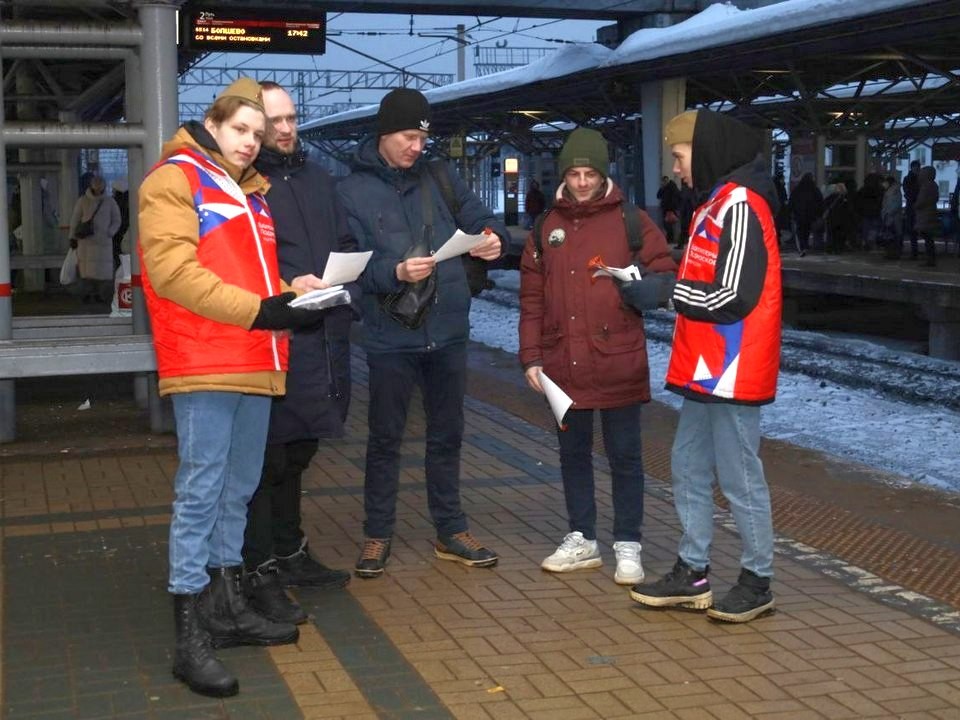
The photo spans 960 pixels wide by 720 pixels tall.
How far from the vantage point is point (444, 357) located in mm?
5531

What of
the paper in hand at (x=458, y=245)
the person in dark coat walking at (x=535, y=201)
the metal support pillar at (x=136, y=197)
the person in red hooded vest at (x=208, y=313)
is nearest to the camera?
the person in red hooded vest at (x=208, y=313)

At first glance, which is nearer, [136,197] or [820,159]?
[136,197]

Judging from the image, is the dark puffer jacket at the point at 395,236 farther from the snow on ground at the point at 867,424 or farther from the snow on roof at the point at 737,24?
the snow on roof at the point at 737,24

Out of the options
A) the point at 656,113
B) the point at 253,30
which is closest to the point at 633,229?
the point at 253,30

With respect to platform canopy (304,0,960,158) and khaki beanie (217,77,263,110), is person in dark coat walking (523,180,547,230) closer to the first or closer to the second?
platform canopy (304,0,960,158)

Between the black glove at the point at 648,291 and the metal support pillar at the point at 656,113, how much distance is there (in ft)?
69.9

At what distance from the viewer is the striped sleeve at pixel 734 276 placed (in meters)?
4.70

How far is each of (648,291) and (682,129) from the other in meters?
0.56

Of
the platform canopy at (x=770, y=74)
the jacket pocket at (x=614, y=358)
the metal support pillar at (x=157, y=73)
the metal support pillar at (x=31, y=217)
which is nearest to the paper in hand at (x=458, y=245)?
the jacket pocket at (x=614, y=358)

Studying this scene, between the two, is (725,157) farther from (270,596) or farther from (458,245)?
(270,596)

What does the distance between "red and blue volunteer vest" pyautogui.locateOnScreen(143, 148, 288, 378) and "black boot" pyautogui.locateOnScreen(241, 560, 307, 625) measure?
94 cm

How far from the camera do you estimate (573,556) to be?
5.53 metres

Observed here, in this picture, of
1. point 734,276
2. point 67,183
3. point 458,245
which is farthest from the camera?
point 67,183

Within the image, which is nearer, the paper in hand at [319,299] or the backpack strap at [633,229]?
the paper in hand at [319,299]
